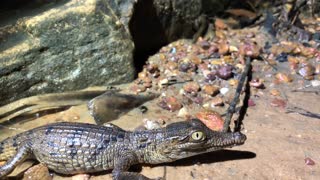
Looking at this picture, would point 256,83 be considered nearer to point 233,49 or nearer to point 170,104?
point 233,49

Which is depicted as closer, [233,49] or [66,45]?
[66,45]

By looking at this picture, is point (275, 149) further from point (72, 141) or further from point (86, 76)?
point (86, 76)

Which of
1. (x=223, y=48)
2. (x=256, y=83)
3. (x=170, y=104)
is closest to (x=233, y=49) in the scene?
(x=223, y=48)

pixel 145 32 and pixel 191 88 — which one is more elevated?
pixel 145 32

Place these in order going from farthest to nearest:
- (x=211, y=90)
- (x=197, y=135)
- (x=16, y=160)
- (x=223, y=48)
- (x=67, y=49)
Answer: (x=223, y=48) < (x=211, y=90) < (x=67, y=49) < (x=16, y=160) < (x=197, y=135)

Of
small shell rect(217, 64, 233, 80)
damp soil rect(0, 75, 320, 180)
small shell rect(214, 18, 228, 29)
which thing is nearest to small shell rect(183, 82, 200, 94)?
small shell rect(217, 64, 233, 80)

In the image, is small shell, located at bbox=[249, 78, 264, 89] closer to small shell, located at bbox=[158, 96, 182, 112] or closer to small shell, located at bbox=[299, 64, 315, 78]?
small shell, located at bbox=[299, 64, 315, 78]

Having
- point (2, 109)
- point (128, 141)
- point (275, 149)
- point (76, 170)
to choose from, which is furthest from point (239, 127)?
point (2, 109)
